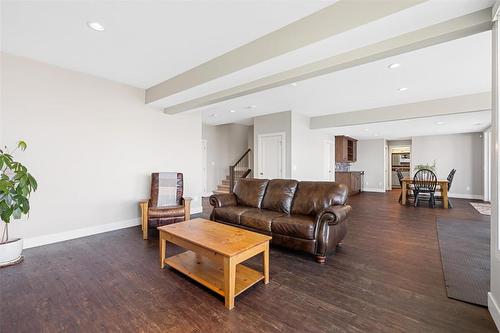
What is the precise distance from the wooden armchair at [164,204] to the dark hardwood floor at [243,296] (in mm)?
564

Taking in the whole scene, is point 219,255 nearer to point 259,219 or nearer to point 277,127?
point 259,219

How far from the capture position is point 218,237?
2279mm

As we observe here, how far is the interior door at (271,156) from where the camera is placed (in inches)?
236

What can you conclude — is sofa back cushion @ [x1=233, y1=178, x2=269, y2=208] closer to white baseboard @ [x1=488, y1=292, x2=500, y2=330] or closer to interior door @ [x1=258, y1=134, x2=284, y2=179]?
interior door @ [x1=258, y1=134, x2=284, y2=179]

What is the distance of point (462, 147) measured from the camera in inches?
321

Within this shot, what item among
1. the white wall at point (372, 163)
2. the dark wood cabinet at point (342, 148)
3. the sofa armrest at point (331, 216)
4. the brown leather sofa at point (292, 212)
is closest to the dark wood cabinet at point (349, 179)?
the dark wood cabinet at point (342, 148)

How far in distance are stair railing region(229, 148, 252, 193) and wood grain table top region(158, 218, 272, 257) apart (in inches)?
178

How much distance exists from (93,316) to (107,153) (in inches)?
116

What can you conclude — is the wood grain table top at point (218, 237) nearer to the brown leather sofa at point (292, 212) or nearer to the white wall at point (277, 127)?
the brown leather sofa at point (292, 212)

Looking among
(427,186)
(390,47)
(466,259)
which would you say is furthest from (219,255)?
(427,186)

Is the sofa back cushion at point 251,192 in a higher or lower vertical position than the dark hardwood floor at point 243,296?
higher

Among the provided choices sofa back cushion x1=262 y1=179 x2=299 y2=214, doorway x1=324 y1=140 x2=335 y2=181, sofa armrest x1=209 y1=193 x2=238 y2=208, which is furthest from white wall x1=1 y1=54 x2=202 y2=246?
doorway x1=324 y1=140 x2=335 y2=181

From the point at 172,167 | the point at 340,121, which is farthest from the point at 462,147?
the point at 172,167

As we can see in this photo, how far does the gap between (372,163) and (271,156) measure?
609cm
